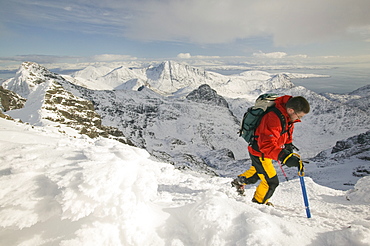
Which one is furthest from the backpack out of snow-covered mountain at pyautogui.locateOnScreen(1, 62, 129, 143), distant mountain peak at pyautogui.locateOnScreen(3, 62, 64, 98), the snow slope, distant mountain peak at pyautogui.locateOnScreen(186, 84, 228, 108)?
distant mountain peak at pyautogui.locateOnScreen(186, 84, 228, 108)

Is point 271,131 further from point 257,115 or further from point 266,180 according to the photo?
point 266,180

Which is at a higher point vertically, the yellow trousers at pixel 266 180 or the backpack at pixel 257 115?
the backpack at pixel 257 115

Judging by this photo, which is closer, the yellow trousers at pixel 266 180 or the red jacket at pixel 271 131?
the red jacket at pixel 271 131

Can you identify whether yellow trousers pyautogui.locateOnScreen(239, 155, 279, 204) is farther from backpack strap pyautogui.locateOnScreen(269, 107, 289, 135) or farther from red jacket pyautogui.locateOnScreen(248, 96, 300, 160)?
backpack strap pyautogui.locateOnScreen(269, 107, 289, 135)

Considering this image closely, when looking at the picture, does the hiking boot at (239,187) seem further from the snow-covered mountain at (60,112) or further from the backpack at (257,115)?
the snow-covered mountain at (60,112)

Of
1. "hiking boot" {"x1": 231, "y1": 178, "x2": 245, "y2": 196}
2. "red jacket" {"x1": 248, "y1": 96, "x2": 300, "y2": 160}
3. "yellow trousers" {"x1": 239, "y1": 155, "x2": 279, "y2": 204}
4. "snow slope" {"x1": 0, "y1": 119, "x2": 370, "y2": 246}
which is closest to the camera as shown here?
"snow slope" {"x1": 0, "y1": 119, "x2": 370, "y2": 246}

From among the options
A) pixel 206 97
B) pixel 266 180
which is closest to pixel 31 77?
pixel 206 97

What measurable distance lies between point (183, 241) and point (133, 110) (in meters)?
103

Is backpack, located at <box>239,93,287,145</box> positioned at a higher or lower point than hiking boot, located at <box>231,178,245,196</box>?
higher

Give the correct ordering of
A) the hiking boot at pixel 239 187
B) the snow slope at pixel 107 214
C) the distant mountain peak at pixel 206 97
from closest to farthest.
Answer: the snow slope at pixel 107 214, the hiking boot at pixel 239 187, the distant mountain peak at pixel 206 97

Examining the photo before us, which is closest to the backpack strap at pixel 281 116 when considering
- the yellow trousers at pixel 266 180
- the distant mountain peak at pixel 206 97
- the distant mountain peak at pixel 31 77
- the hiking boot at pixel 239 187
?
the yellow trousers at pixel 266 180

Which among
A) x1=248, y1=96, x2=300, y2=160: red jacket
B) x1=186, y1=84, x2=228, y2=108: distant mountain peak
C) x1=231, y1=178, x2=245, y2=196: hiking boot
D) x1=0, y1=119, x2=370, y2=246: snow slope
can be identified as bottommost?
x1=186, y1=84, x2=228, y2=108: distant mountain peak

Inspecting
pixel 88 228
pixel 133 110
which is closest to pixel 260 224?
pixel 88 228

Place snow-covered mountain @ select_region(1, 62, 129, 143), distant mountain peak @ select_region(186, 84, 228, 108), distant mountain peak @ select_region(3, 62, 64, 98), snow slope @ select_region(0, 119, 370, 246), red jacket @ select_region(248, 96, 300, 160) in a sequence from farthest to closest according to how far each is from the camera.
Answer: distant mountain peak @ select_region(186, 84, 228, 108), distant mountain peak @ select_region(3, 62, 64, 98), snow-covered mountain @ select_region(1, 62, 129, 143), red jacket @ select_region(248, 96, 300, 160), snow slope @ select_region(0, 119, 370, 246)
